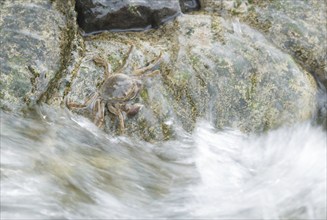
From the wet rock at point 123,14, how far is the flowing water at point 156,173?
Result: 36.7 inches

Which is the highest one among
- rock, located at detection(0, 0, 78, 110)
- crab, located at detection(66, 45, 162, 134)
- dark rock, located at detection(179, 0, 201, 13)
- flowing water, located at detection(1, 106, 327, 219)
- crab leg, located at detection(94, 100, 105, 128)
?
dark rock, located at detection(179, 0, 201, 13)

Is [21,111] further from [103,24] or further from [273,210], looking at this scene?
[273,210]

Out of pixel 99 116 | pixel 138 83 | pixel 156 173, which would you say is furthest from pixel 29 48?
pixel 156 173

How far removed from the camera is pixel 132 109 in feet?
12.2

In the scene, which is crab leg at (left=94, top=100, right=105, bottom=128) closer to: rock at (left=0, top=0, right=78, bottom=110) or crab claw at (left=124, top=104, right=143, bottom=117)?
crab claw at (left=124, top=104, right=143, bottom=117)

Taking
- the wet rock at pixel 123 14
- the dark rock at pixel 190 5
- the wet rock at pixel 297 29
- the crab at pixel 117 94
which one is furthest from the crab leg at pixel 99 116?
the wet rock at pixel 297 29

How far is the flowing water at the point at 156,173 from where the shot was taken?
3.25m

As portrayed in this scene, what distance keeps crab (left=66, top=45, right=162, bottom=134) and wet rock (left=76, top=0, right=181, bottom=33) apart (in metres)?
0.41

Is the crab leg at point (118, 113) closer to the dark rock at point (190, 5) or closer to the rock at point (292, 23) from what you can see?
the dark rock at point (190, 5)

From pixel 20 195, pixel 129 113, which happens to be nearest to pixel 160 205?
pixel 129 113

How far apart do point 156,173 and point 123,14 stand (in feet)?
4.72

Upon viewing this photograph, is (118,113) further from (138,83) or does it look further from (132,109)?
(138,83)

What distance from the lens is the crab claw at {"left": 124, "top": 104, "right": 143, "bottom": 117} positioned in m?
3.70

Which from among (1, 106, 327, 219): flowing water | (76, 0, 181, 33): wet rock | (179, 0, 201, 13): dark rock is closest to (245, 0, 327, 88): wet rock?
(179, 0, 201, 13): dark rock
